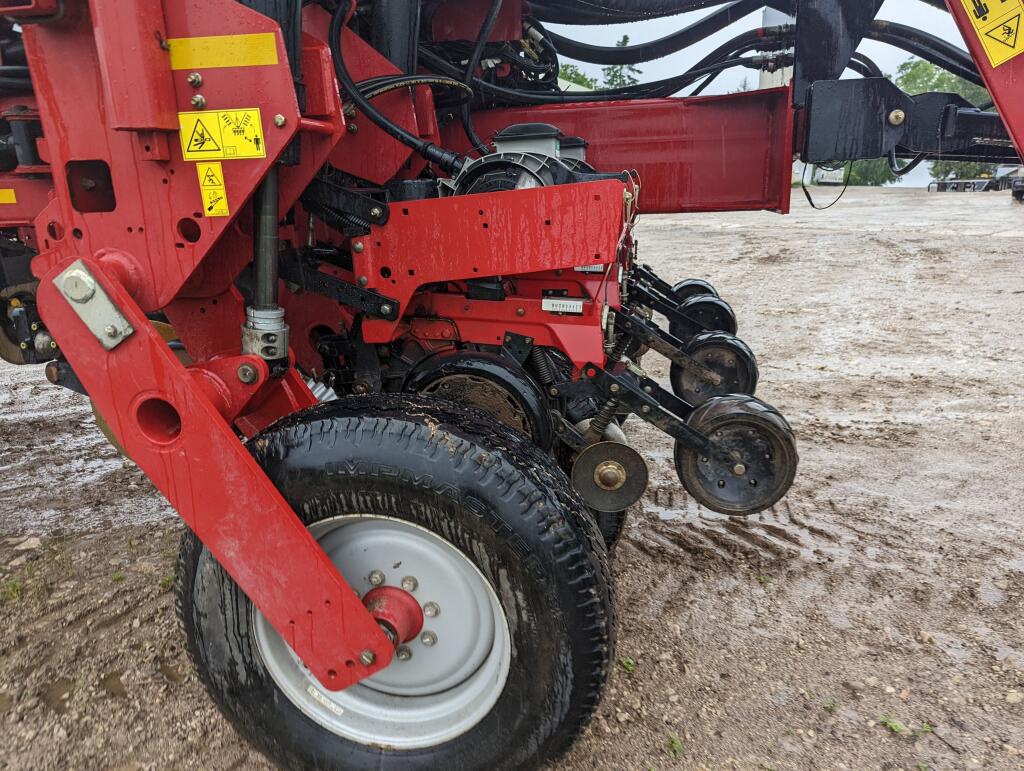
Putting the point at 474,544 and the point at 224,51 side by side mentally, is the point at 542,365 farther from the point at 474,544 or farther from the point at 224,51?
the point at 224,51

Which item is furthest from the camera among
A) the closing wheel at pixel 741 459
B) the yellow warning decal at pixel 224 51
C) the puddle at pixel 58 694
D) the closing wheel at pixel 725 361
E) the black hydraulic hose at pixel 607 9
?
the closing wheel at pixel 725 361

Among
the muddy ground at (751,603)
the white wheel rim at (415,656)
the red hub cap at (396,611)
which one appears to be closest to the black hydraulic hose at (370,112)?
the white wheel rim at (415,656)

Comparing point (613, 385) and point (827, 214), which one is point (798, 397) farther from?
point (827, 214)

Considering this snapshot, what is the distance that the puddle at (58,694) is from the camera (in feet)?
7.40

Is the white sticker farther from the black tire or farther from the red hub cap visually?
the red hub cap

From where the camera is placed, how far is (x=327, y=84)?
1.87 meters

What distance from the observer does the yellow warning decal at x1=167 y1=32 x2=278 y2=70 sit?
5.39 ft

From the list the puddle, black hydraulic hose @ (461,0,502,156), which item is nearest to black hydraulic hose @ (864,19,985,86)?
black hydraulic hose @ (461,0,502,156)

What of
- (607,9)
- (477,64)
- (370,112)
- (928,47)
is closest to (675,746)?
(370,112)

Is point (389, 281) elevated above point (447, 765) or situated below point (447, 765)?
above

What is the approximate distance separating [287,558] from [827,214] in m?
17.4

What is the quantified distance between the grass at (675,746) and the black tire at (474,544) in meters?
0.55

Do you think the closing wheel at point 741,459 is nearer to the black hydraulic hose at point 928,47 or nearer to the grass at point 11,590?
the black hydraulic hose at point 928,47

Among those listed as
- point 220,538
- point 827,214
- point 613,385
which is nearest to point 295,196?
point 220,538
